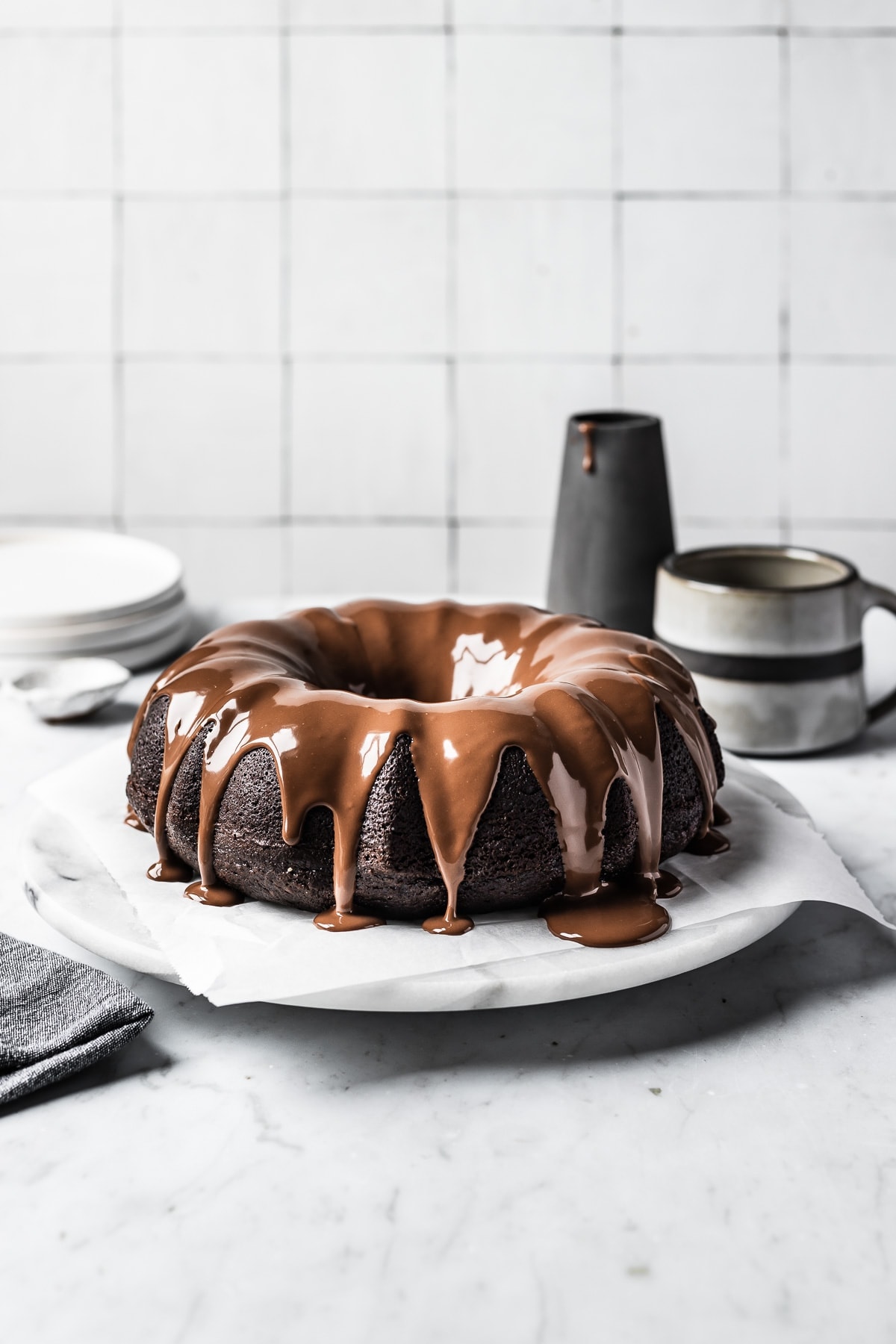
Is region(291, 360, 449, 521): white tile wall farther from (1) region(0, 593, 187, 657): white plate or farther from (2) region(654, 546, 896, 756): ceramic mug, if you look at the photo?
(2) region(654, 546, 896, 756): ceramic mug

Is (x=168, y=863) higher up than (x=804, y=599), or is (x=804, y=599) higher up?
(x=804, y=599)

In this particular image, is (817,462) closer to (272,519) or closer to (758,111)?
(758,111)

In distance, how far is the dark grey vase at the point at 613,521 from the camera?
138 cm

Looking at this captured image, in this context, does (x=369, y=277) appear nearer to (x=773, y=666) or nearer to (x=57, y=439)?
(x=57, y=439)

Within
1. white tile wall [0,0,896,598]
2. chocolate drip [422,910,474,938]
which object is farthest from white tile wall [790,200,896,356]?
chocolate drip [422,910,474,938]

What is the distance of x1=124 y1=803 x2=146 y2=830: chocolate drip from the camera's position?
0.95m

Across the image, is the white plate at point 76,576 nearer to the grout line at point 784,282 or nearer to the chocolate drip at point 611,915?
the chocolate drip at point 611,915

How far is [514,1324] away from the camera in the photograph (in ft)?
1.89

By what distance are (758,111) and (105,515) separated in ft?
4.59

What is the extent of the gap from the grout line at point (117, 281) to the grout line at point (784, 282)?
1.16 metres

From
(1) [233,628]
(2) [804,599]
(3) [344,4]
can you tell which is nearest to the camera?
(1) [233,628]

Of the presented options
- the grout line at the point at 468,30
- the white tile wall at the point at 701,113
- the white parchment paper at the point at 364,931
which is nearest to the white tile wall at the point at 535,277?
the white tile wall at the point at 701,113

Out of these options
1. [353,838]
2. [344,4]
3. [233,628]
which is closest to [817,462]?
[344,4]

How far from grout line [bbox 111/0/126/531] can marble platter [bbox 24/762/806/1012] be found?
1.69 meters
